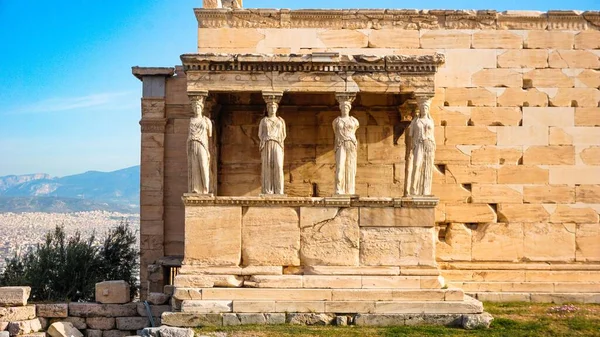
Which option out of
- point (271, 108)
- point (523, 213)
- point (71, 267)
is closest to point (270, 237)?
point (271, 108)

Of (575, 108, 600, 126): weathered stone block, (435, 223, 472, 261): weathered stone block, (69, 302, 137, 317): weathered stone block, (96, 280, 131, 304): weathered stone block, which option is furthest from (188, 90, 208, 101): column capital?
(575, 108, 600, 126): weathered stone block

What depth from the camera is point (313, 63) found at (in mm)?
12781

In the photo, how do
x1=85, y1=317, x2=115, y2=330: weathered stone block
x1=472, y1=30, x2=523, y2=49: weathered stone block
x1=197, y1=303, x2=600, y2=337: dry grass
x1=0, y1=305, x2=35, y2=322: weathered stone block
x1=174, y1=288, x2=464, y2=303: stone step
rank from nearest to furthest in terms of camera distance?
x1=197, y1=303, x2=600, y2=337: dry grass → x1=174, y1=288, x2=464, y2=303: stone step → x1=0, y1=305, x2=35, y2=322: weathered stone block → x1=85, y1=317, x2=115, y2=330: weathered stone block → x1=472, y1=30, x2=523, y2=49: weathered stone block

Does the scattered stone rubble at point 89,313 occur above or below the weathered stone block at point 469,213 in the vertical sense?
below

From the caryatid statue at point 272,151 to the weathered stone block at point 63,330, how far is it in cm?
452

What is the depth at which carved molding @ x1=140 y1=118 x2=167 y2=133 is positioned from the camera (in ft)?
51.5

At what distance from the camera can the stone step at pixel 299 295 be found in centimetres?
1233

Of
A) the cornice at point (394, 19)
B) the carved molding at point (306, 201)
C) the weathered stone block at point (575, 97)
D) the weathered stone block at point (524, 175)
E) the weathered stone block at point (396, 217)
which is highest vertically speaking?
the cornice at point (394, 19)

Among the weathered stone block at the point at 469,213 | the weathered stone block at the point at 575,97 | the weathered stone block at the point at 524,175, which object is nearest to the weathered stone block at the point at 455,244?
the weathered stone block at the point at 469,213

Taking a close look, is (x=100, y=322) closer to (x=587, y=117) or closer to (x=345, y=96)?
(x=345, y=96)

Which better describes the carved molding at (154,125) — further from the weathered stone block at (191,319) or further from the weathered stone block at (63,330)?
the weathered stone block at (191,319)

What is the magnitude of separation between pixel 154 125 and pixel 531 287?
26.6 feet

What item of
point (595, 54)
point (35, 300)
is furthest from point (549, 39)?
point (35, 300)

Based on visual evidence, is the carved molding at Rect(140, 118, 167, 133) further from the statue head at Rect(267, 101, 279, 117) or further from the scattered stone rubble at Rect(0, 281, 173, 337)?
the statue head at Rect(267, 101, 279, 117)
